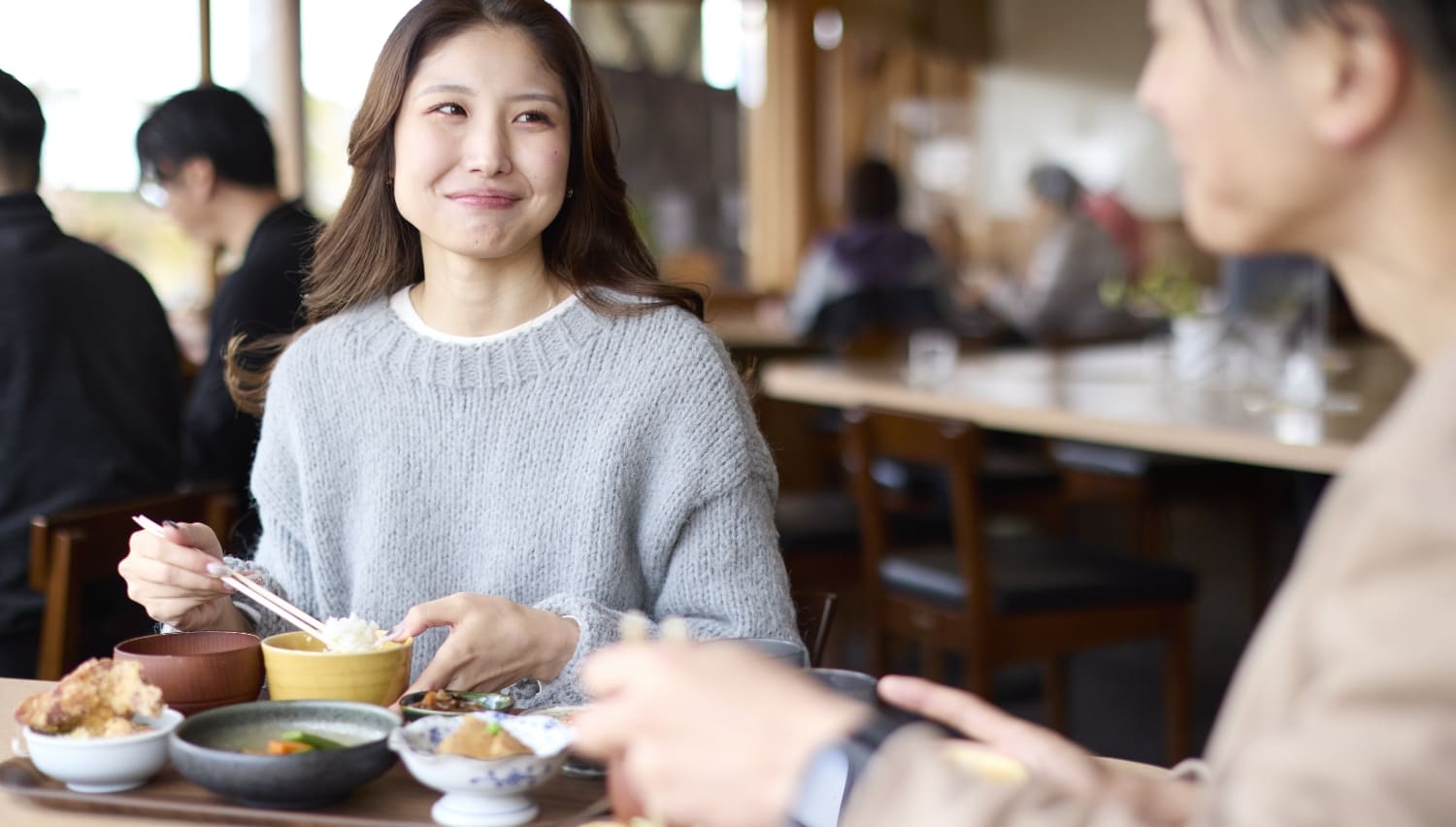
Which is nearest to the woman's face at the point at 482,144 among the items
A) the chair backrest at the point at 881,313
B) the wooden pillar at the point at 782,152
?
the chair backrest at the point at 881,313

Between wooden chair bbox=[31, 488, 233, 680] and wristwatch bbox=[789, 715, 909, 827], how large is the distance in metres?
1.34

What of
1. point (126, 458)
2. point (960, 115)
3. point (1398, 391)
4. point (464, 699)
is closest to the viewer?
point (464, 699)

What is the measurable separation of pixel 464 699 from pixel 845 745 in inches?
21.0

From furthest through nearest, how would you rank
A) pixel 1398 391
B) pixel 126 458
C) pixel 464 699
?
pixel 1398 391 < pixel 126 458 < pixel 464 699

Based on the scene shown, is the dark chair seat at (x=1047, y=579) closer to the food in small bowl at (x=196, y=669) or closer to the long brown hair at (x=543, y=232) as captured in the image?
the long brown hair at (x=543, y=232)

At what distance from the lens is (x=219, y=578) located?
1.35 metres

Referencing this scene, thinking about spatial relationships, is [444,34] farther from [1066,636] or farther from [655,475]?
[1066,636]

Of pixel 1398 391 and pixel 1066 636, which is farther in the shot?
pixel 1398 391

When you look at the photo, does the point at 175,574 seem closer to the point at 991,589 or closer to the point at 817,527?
the point at 991,589

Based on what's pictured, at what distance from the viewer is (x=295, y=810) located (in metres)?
1.03

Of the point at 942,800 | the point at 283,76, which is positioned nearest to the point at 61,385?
the point at 942,800

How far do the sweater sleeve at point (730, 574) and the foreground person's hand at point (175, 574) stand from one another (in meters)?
0.38

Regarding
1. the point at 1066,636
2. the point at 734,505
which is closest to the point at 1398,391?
the point at 1066,636

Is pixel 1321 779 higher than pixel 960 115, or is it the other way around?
pixel 960 115
